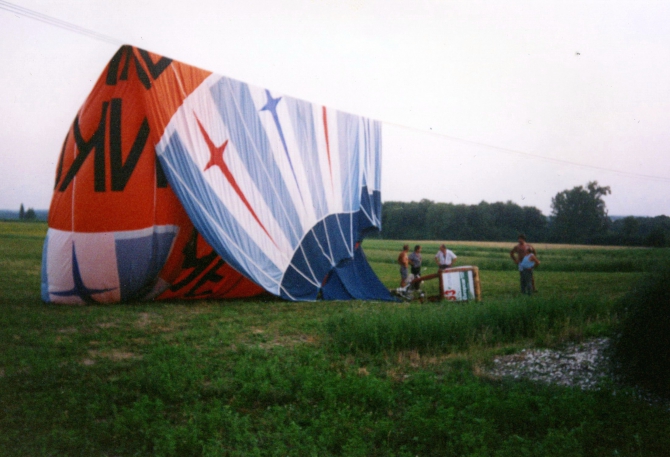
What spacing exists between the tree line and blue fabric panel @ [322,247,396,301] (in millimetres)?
6430

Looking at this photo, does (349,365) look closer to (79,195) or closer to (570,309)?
(570,309)

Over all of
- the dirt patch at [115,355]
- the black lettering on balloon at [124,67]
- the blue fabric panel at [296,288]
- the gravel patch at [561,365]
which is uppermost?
the black lettering on balloon at [124,67]

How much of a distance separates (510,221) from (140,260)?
28211 mm

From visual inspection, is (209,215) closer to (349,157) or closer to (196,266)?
(196,266)

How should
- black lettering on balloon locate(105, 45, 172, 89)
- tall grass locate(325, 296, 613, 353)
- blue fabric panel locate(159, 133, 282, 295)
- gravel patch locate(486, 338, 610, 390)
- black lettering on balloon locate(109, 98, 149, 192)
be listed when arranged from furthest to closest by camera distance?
1. blue fabric panel locate(159, 133, 282, 295)
2. black lettering on balloon locate(105, 45, 172, 89)
3. black lettering on balloon locate(109, 98, 149, 192)
4. tall grass locate(325, 296, 613, 353)
5. gravel patch locate(486, 338, 610, 390)

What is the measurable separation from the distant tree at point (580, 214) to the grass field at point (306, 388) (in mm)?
12583

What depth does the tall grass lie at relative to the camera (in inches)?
312

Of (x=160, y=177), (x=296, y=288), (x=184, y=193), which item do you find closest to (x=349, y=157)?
(x=296, y=288)

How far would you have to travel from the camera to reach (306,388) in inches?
226

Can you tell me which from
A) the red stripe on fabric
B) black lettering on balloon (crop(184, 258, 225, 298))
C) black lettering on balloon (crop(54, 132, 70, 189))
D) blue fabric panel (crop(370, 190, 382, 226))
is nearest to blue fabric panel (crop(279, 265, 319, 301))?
black lettering on balloon (crop(184, 258, 225, 298))

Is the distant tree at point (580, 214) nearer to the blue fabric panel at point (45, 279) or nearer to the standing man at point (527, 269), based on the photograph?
the standing man at point (527, 269)

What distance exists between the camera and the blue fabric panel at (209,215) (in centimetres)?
1105

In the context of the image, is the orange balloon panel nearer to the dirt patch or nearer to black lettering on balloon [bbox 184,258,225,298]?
black lettering on balloon [bbox 184,258,225,298]

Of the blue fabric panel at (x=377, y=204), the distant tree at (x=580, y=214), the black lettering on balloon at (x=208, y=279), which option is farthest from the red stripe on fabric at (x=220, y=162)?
the distant tree at (x=580, y=214)
